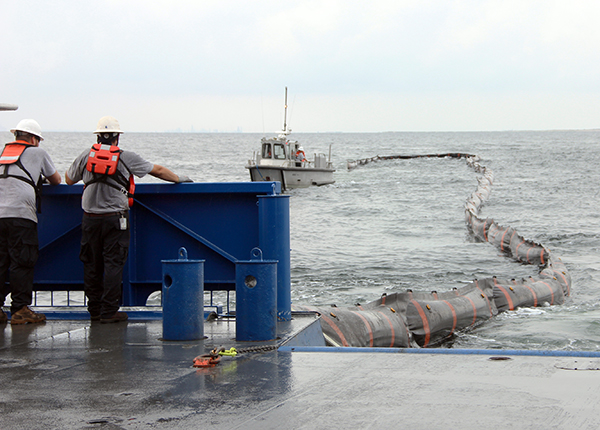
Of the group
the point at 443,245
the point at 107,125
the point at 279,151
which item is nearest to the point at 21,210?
the point at 107,125

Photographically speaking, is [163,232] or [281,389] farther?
[163,232]

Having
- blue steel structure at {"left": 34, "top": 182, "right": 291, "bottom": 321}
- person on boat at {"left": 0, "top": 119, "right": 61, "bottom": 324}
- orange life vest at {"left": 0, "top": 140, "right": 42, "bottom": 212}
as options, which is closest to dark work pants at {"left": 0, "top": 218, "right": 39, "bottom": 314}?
person on boat at {"left": 0, "top": 119, "right": 61, "bottom": 324}

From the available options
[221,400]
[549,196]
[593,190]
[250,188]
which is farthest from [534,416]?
[593,190]

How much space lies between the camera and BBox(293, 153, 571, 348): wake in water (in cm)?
786

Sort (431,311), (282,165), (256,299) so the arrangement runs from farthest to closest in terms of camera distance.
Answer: (282,165), (431,311), (256,299)

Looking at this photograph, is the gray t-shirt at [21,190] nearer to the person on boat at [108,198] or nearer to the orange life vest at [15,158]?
the orange life vest at [15,158]

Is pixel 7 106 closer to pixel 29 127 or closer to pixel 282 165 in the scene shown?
pixel 29 127

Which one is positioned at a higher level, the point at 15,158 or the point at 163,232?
the point at 15,158

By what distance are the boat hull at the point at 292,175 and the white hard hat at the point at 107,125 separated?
28964 millimetres

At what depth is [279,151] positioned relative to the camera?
37594mm

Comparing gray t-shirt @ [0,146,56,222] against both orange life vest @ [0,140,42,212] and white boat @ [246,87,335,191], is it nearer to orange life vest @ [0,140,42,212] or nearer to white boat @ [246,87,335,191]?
orange life vest @ [0,140,42,212]

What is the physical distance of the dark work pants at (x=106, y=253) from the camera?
584cm

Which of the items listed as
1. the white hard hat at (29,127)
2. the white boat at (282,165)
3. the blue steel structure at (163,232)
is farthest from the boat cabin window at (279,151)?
the white hard hat at (29,127)

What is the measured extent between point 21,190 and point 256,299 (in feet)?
8.15
